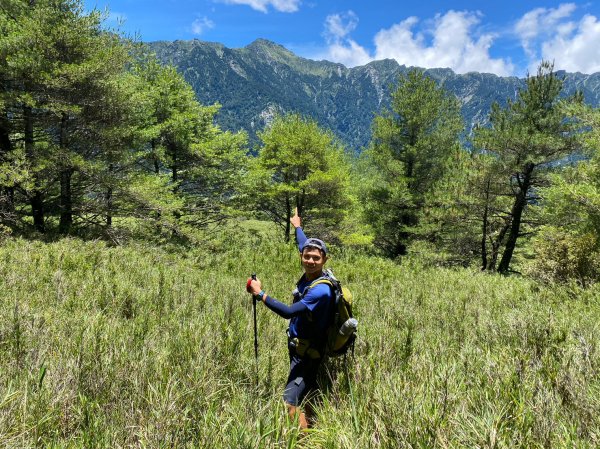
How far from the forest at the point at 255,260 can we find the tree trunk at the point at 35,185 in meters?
0.08

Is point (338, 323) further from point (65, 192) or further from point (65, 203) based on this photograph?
point (65, 203)

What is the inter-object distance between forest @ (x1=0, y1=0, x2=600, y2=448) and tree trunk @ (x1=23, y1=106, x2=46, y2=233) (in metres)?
0.08

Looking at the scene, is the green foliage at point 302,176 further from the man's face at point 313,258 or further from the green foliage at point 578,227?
the man's face at point 313,258

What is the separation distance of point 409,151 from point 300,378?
1743 cm

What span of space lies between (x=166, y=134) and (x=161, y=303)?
44.5ft

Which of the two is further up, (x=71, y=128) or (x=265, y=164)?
(x=71, y=128)

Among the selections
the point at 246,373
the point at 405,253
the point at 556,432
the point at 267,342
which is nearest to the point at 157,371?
the point at 246,373

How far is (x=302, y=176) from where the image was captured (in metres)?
19.2

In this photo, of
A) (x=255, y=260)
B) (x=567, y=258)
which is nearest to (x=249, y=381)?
(x=255, y=260)

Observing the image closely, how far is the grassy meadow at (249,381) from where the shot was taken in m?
1.85

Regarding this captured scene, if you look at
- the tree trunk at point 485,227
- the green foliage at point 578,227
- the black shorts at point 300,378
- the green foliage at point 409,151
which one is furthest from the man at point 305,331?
the tree trunk at point 485,227

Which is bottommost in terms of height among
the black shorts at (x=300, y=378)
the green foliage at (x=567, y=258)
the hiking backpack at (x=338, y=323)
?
the green foliage at (x=567, y=258)

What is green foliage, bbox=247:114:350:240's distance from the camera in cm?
1814

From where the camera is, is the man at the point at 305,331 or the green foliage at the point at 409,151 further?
the green foliage at the point at 409,151
